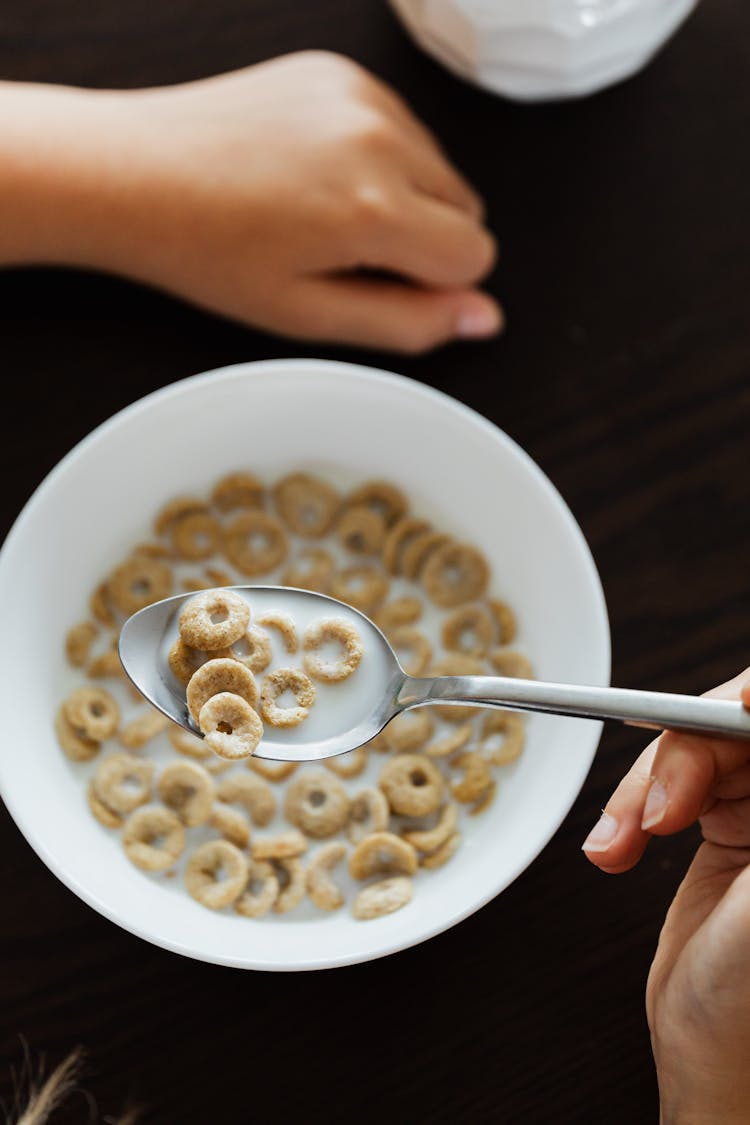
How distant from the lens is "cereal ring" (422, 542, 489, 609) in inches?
32.2

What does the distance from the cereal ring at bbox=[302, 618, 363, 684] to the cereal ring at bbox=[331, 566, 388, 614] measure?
0.40 feet

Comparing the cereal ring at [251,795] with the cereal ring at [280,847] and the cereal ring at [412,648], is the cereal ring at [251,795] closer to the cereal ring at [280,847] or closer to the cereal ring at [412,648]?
the cereal ring at [280,847]

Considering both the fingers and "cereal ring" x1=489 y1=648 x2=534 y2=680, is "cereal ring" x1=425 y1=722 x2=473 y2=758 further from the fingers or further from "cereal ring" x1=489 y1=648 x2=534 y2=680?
the fingers

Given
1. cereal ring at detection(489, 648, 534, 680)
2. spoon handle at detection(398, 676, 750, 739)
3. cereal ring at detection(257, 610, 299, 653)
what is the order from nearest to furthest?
spoon handle at detection(398, 676, 750, 739) → cereal ring at detection(257, 610, 299, 653) → cereal ring at detection(489, 648, 534, 680)

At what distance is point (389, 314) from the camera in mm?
822

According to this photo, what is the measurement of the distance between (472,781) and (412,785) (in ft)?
0.14

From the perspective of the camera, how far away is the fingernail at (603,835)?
642 mm

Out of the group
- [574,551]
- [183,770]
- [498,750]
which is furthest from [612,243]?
[183,770]

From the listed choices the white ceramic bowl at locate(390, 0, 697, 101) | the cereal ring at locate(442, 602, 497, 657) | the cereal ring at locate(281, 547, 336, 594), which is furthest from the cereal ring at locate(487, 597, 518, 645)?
the white ceramic bowl at locate(390, 0, 697, 101)

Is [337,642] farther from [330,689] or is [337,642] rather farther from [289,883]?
[289,883]

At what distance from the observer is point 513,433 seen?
2.79ft

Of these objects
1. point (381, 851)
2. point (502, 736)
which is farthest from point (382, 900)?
point (502, 736)

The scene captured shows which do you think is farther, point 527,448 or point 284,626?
point 527,448

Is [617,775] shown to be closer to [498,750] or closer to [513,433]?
[498,750]
